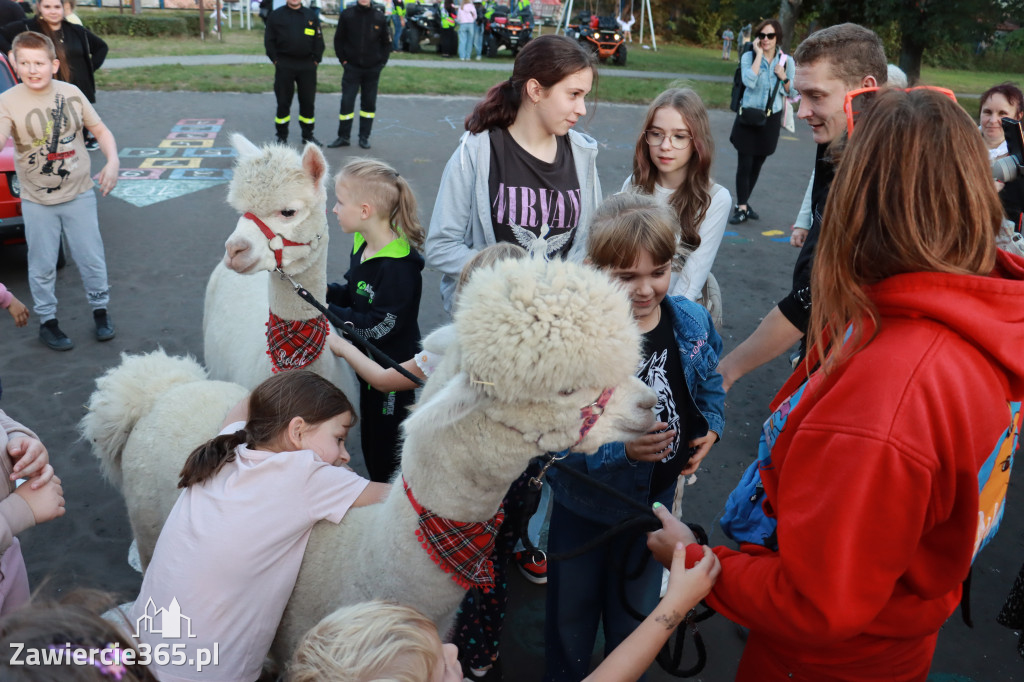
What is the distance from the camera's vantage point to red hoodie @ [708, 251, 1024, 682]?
1263mm

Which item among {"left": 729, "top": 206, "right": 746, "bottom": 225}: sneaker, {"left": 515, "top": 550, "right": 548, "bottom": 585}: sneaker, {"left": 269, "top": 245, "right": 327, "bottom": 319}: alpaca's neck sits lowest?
{"left": 515, "top": 550, "right": 548, "bottom": 585}: sneaker

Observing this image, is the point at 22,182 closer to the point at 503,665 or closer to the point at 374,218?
the point at 374,218

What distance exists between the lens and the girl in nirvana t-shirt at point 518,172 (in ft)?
9.74

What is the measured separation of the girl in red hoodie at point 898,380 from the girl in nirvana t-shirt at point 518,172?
1.63 m

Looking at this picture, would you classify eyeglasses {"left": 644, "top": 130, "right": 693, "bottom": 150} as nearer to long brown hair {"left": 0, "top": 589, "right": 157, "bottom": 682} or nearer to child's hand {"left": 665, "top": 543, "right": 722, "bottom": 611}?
child's hand {"left": 665, "top": 543, "right": 722, "bottom": 611}

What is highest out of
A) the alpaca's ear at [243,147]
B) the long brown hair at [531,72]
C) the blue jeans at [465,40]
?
the blue jeans at [465,40]

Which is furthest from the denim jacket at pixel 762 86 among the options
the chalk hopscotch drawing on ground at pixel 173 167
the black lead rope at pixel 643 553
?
the black lead rope at pixel 643 553

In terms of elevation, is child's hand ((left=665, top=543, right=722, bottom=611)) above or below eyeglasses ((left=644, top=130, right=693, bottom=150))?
below

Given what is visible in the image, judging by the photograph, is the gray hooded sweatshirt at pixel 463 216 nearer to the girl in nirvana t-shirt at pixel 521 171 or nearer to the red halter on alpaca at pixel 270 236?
the girl in nirvana t-shirt at pixel 521 171

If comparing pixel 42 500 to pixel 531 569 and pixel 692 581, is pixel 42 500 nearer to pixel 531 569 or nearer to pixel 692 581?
pixel 692 581

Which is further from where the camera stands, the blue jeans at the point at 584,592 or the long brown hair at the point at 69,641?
the blue jeans at the point at 584,592

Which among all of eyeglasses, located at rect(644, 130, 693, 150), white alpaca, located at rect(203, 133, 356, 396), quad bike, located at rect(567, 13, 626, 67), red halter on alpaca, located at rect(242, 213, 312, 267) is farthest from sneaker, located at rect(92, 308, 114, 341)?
quad bike, located at rect(567, 13, 626, 67)

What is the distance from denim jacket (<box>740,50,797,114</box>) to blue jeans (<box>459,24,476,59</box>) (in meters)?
15.7

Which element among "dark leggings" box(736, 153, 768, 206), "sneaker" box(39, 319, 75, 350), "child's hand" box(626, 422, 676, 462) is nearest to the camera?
"child's hand" box(626, 422, 676, 462)
